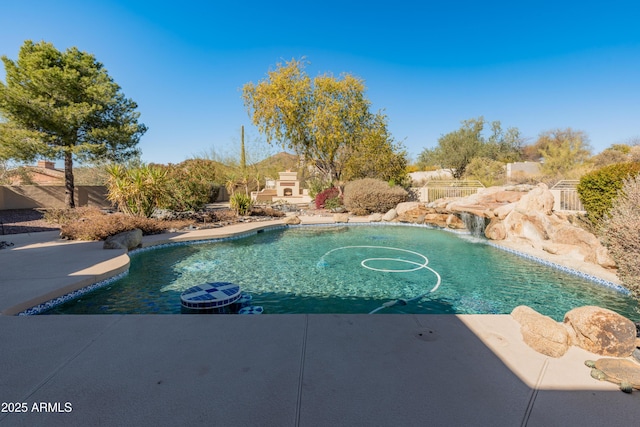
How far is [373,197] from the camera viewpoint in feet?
50.5

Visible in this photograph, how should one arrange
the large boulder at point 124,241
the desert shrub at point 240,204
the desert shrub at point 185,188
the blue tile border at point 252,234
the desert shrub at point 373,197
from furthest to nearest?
the desert shrub at point 373,197, the desert shrub at point 240,204, the desert shrub at point 185,188, the large boulder at point 124,241, the blue tile border at point 252,234

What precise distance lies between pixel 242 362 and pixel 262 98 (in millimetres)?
18961

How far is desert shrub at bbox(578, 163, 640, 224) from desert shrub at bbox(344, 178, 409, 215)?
26.4 feet

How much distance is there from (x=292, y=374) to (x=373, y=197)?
13547mm

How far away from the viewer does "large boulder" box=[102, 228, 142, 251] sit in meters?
7.22

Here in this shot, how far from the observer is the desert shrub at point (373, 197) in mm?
15422

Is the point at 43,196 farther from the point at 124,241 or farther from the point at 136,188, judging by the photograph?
the point at 124,241

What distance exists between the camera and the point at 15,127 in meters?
13.7

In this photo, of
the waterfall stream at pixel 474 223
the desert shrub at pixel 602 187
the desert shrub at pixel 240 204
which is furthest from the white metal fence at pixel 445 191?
the desert shrub at pixel 240 204

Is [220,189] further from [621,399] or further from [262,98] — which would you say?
[621,399]

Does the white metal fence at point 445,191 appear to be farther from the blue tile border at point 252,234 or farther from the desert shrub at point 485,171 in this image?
the desert shrub at point 485,171

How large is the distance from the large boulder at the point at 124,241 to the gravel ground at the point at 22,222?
17.0 feet

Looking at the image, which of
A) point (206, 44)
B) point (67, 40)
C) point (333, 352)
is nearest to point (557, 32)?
point (206, 44)

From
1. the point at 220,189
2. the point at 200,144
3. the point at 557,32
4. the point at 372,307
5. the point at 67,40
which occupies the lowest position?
the point at 372,307
